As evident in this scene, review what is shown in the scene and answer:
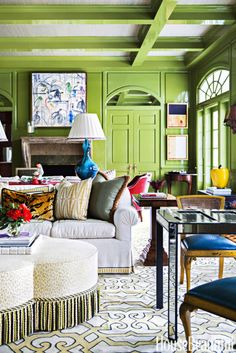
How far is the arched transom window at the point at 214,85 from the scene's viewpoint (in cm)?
763

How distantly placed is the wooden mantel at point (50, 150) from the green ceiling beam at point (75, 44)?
204cm

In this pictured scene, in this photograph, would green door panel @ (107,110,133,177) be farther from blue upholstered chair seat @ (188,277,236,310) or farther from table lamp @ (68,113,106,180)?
blue upholstered chair seat @ (188,277,236,310)

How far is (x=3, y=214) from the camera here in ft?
9.68

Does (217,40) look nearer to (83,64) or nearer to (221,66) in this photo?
(221,66)

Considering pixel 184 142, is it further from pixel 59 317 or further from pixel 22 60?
pixel 59 317

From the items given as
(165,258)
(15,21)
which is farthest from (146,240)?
(15,21)

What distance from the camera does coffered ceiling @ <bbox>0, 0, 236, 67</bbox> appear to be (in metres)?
6.25

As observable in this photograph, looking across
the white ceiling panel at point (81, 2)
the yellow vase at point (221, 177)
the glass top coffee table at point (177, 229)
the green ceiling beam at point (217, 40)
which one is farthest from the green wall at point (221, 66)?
the glass top coffee table at point (177, 229)

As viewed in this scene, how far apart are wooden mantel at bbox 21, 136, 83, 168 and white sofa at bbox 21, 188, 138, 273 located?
5647mm

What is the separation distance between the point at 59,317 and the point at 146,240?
308 centimetres

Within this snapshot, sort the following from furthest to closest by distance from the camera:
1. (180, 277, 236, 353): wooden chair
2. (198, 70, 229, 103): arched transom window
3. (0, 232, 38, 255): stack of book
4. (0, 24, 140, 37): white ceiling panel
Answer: (198, 70, 229, 103): arched transom window < (0, 24, 140, 37): white ceiling panel < (0, 232, 38, 255): stack of book < (180, 277, 236, 353): wooden chair

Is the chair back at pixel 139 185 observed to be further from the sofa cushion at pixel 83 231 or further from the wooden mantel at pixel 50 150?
the wooden mantel at pixel 50 150

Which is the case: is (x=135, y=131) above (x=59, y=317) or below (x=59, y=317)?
above

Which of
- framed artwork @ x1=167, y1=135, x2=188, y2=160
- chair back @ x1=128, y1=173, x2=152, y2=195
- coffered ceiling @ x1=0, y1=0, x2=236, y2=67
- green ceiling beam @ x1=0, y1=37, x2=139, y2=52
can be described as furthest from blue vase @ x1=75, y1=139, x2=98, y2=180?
framed artwork @ x1=167, y1=135, x2=188, y2=160
